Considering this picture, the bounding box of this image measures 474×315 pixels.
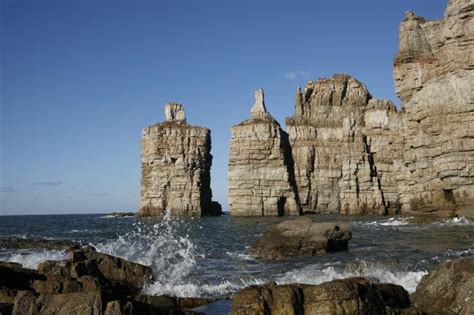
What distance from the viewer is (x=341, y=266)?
1825 cm

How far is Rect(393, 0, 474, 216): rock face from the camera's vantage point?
46312mm

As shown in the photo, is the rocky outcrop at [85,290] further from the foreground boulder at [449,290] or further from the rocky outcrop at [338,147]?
the rocky outcrop at [338,147]

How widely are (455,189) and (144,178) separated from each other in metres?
59.9

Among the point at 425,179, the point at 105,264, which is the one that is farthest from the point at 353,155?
the point at 105,264

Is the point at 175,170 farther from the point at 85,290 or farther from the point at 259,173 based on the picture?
the point at 85,290

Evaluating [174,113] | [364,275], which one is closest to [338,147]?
[174,113]

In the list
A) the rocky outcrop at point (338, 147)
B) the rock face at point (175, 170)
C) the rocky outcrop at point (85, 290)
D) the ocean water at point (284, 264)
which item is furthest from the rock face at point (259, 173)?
the rocky outcrop at point (85, 290)

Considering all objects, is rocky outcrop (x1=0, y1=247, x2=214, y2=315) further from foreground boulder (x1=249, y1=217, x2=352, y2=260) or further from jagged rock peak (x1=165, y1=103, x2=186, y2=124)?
jagged rock peak (x1=165, y1=103, x2=186, y2=124)

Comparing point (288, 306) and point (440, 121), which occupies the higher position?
point (440, 121)

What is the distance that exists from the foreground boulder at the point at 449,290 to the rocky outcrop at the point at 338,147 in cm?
7096

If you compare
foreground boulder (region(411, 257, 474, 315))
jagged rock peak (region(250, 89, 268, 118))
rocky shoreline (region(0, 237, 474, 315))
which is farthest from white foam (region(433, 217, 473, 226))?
jagged rock peak (region(250, 89, 268, 118))

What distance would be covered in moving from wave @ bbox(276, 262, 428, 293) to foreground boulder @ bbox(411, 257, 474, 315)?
296 cm

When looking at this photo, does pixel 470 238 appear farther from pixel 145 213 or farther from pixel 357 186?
pixel 145 213

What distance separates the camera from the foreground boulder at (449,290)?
33.6 feet
